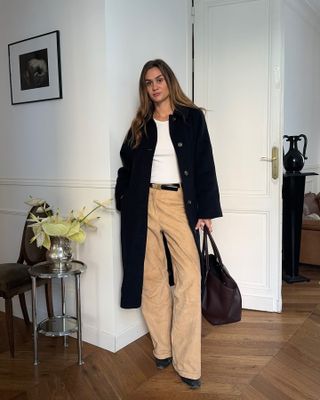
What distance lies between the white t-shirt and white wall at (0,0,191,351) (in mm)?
314

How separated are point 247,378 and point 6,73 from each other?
2402 mm

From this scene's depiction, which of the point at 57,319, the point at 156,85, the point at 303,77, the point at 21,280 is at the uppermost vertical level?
the point at 303,77

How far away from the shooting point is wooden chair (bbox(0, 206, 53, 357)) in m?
2.33

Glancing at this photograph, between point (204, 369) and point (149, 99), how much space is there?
4.82 feet

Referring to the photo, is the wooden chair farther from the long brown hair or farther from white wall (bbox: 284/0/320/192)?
white wall (bbox: 284/0/320/192)

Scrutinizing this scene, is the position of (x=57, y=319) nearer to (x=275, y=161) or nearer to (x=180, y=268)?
(x=180, y=268)

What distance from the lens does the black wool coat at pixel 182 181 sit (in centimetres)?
204

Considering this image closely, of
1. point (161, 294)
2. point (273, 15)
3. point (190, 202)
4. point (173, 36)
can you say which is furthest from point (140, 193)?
point (273, 15)

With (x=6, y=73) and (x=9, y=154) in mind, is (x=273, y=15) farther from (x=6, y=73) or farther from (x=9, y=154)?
(x=9, y=154)

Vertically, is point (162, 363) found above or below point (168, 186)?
below

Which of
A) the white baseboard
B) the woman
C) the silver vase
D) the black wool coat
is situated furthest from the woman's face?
the white baseboard

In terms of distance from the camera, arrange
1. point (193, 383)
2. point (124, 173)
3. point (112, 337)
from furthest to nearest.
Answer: point (112, 337), point (124, 173), point (193, 383)

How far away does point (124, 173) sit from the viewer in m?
2.26

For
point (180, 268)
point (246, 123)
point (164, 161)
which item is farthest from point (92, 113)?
point (246, 123)
